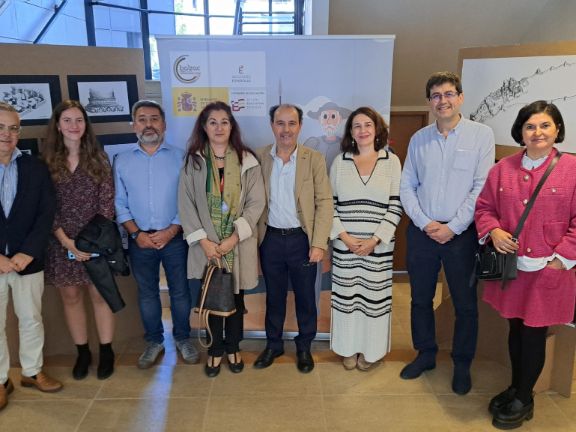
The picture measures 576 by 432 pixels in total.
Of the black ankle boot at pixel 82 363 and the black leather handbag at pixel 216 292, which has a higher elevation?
the black leather handbag at pixel 216 292

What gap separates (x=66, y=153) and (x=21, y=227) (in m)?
0.45

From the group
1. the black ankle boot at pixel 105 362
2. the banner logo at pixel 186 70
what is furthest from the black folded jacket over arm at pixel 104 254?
the banner logo at pixel 186 70

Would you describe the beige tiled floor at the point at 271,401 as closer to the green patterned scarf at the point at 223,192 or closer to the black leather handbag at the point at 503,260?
the black leather handbag at the point at 503,260

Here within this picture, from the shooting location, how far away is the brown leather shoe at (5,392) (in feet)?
7.90

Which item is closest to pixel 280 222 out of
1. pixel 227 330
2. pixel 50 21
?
pixel 227 330

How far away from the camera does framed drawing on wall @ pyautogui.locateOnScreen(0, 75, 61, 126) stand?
2633 mm

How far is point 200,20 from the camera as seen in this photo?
6012 millimetres

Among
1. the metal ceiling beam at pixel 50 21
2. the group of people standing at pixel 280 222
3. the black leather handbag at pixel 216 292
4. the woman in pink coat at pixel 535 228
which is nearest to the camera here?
the woman in pink coat at pixel 535 228

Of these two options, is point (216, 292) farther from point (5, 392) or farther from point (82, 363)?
point (5, 392)

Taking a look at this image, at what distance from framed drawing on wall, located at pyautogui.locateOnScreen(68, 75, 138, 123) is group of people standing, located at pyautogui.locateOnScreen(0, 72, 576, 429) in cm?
41

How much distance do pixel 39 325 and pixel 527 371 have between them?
8.01ft

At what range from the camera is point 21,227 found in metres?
2.25

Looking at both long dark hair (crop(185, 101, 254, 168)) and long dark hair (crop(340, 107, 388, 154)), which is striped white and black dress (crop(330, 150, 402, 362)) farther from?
long dark hair (crop(185, 101, 254, 168))

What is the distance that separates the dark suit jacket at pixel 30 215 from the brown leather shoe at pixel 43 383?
0.66m
